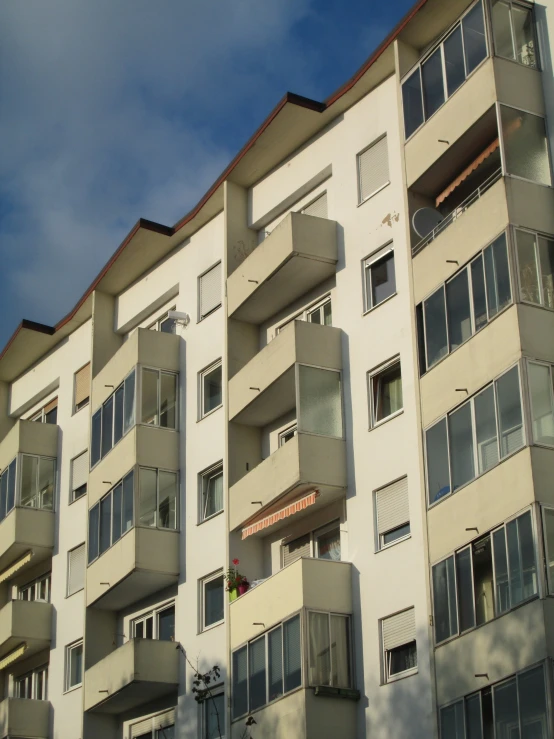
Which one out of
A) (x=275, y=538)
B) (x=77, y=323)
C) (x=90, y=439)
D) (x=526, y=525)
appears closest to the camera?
(x=526, y=525)

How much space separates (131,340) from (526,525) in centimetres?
1559

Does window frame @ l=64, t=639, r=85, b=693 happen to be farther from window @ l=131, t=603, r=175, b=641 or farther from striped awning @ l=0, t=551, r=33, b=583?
striped awning @ l=0, t=551, r=33, b=583

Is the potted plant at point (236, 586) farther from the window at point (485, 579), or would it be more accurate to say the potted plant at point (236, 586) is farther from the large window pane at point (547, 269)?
the large window pane at point (547, 269)

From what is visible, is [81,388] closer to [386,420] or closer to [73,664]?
[73,664]

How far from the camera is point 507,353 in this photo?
22359mm

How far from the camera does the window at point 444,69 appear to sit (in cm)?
2553

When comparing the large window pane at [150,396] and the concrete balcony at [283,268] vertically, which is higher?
the concrete balcony at [283,268]

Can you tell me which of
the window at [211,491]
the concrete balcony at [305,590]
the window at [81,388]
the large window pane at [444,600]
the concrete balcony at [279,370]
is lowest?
the large window pane at [444,600]

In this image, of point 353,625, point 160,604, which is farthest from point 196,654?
point 353,625

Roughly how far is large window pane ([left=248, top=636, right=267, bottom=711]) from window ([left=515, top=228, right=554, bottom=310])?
29.5 ft

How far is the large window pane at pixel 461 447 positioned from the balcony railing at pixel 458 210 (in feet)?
13.0

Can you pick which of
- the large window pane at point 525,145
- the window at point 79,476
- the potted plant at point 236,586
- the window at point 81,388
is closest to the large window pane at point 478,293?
the large window pane at point 525,145

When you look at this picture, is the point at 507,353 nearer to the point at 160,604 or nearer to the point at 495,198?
the point at 495,198

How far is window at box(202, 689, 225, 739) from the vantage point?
2886cm
